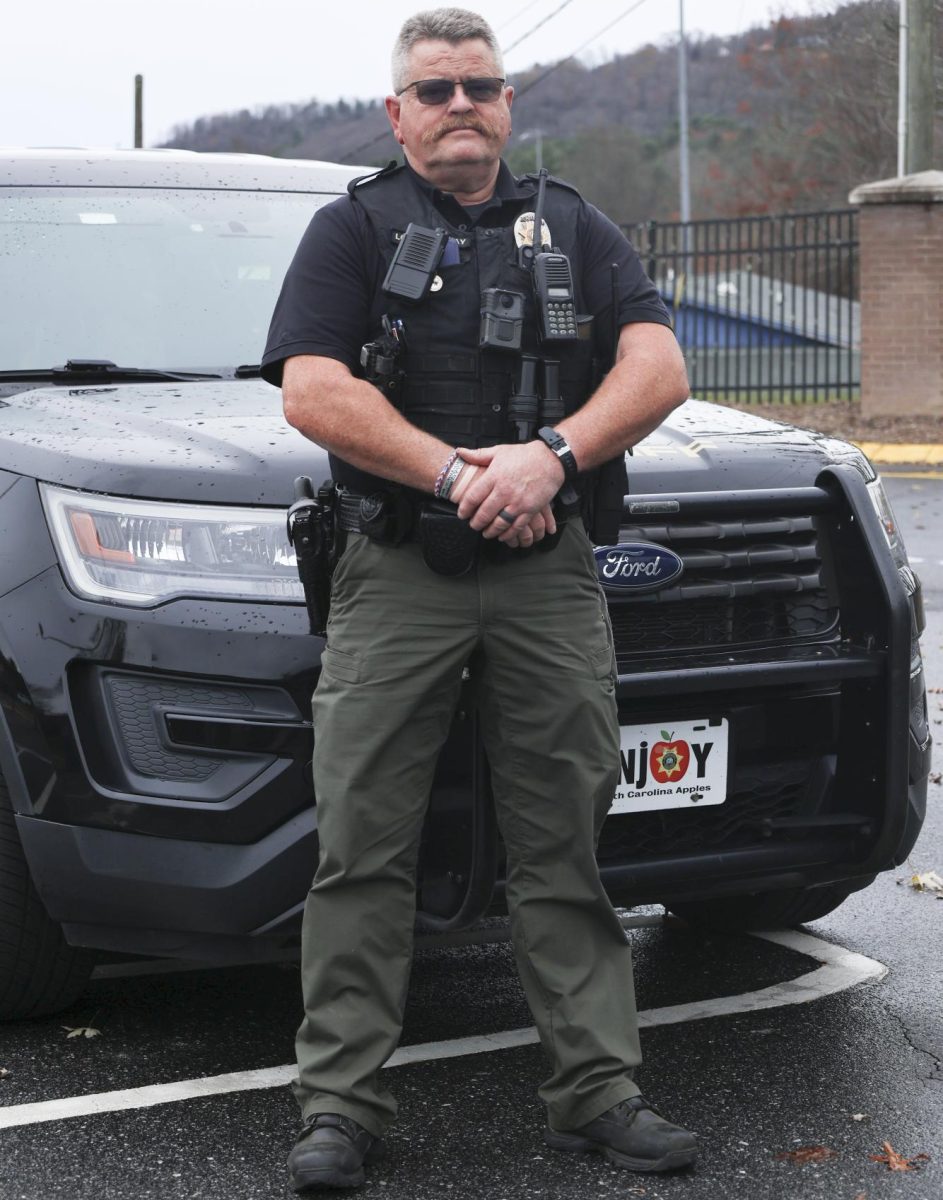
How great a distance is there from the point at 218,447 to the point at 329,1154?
129 cm

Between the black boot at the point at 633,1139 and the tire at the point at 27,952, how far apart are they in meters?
Result: 1.05

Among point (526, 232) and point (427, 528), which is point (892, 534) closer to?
point (526, 232)

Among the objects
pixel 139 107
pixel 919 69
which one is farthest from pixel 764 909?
pixel 139 107

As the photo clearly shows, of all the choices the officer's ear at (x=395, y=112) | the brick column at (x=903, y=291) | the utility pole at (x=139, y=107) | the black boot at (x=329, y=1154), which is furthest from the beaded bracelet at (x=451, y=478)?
the utility pole at (x=139, y=107)

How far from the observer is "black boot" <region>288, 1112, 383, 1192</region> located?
2936 millimetres

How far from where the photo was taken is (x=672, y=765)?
341 centimetres

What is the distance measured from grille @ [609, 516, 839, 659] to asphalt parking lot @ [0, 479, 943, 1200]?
0.83 metres

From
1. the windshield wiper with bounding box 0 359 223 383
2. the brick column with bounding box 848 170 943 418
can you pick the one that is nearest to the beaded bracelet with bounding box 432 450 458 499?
the windshield wiper with bounding box 0 359 223 383

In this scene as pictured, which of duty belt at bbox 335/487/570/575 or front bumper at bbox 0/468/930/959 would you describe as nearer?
duty belt at bbox 335/487/570/575

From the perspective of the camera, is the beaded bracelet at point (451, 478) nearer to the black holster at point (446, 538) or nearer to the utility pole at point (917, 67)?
the black holster at point (446, 538)

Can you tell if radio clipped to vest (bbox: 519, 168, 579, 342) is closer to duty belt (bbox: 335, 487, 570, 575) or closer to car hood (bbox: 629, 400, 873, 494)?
duty belt (bbox: 335, 487, 570, 575)

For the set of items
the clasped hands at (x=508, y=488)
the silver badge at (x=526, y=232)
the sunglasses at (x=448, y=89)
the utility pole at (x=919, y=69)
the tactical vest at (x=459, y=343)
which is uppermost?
the utility pole at (x=919, y=69)

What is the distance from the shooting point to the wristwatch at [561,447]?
2.97m

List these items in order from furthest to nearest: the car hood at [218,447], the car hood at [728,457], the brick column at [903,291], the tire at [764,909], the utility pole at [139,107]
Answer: the utility pole at [139,107] → the brick column at [903,291] → the tire at [764,909] → the car hood at [728,457] → the car hood at [218,447]
